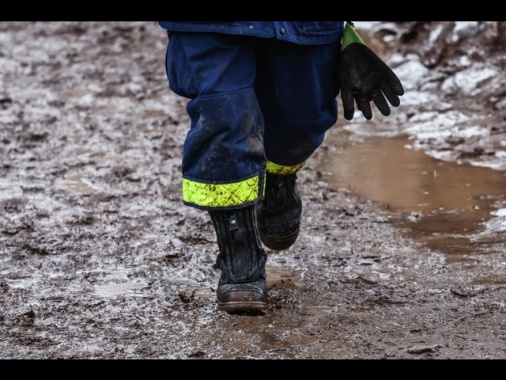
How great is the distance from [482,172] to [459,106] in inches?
47.5

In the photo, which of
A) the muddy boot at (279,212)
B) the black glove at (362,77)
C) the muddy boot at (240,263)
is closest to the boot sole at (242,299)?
the muddy boot at (240,263)

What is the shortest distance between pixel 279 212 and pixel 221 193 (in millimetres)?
614

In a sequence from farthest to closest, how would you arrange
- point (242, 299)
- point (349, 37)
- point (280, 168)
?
point (280, 168) → point (349, 37) → point (242, 299)

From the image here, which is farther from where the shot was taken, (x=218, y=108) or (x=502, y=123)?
(x=502, y=123)

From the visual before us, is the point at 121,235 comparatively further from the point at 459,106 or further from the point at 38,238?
the point at 459,106

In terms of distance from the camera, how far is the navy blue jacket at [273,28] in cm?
275

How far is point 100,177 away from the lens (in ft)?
15.2

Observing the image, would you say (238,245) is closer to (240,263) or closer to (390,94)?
(240,263)

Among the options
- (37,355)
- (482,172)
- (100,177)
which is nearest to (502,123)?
(482,172)

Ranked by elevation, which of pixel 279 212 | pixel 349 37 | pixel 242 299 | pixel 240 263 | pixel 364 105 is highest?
pixel 349 37

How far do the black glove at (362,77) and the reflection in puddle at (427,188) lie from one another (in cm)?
71

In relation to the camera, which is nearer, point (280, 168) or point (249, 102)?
point (249, 102)

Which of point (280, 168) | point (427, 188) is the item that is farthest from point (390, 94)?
point (427, 188)

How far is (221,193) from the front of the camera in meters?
2.88
